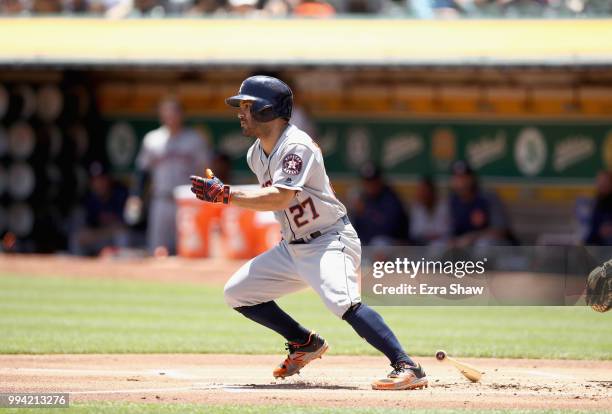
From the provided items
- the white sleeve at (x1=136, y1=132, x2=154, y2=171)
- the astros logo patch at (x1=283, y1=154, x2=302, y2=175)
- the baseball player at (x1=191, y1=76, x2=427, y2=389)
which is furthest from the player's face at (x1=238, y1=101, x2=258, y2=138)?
the white sleeve at (x1=136, y1=132, x2=154, y2=171)

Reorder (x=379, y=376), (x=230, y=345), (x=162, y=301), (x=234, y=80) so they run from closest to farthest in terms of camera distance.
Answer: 1. (x=379, y=376)
2. (x=230, y=345)
3. (x=162, y=301)
4. (x=234, y=80)

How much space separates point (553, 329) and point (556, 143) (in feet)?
18.5

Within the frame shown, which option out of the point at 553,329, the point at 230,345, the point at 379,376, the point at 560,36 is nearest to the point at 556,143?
the point at 560,36

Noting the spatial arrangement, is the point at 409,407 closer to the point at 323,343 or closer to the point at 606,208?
the point at 323,343

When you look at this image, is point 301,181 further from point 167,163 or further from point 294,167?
point 167,163

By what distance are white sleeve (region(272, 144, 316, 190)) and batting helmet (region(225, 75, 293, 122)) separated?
0.22 m

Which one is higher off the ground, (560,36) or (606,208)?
(560,36)

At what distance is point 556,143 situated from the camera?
1528 cm

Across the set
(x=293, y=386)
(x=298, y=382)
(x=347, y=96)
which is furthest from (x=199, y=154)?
(x=293, y=386)

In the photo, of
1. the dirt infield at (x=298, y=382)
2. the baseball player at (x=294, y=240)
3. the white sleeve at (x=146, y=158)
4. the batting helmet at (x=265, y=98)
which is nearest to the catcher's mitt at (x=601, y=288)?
the dirt infield at (x=298, y=382)

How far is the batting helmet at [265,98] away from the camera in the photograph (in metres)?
6.37

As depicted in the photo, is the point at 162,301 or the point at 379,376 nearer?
the point at 379,376

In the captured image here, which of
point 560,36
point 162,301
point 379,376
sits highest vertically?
point 560,36

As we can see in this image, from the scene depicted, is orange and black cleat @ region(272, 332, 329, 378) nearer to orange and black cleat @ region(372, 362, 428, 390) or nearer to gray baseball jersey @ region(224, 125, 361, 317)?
gray baseball jersey @ region(224, 125, 361, 317)
